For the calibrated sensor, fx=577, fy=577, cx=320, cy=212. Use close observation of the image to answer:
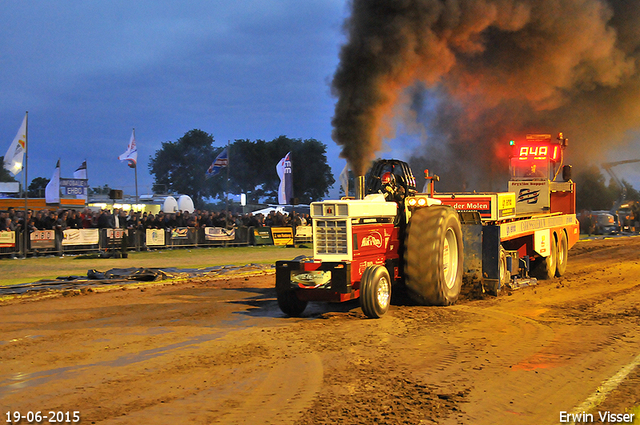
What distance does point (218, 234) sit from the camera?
2575 centimetres

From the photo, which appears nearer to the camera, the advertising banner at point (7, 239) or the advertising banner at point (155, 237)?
the advertising banner at point (7, 239)

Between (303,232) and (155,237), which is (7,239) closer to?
(155,237)

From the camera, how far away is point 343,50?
12359 millimetres

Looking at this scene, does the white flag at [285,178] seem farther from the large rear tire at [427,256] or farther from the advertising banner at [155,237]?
the large rear tire at [427,256]

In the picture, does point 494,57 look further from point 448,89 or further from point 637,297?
point 637,297

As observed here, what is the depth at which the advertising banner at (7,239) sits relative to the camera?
63.0 ft

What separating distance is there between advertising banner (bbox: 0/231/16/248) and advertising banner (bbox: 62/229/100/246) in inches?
66.6

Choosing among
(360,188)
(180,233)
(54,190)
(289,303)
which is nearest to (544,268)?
(360,188)

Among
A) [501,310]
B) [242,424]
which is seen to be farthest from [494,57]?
[242,424]

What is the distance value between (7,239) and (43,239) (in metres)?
1.20

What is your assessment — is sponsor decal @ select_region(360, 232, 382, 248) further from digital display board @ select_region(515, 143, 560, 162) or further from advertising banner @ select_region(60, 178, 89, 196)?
advertising banner @ select_region(60, 178, 89, 196)

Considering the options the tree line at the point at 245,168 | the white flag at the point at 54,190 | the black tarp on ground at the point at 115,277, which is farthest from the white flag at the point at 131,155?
the tree line at the point at 245,168

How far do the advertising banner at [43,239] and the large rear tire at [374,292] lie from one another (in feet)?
50.4

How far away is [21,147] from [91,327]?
15.3 metres
